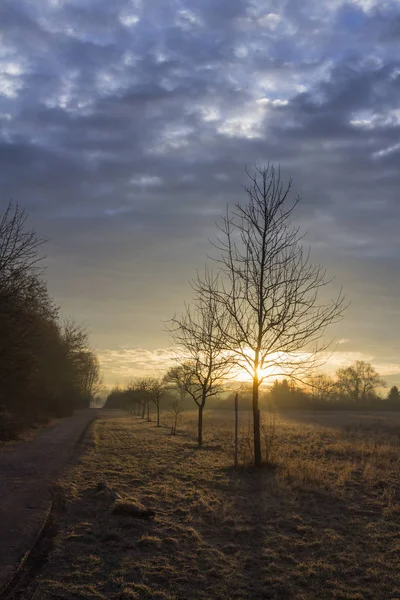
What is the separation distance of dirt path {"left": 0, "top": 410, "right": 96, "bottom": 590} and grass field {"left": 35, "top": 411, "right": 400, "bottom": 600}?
43 cm

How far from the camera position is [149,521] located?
8.20 meters

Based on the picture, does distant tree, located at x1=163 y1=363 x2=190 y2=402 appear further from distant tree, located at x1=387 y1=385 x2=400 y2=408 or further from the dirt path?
distant tree, located at x1=387 y1=385 x2=400 y2=408

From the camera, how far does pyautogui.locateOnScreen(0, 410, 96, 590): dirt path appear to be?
6.63m

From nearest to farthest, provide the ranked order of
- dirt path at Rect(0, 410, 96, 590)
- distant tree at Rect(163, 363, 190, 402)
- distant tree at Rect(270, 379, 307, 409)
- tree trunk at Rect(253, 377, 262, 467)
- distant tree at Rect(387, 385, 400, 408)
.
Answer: dirt path at Rect(0, 410, 96, 590)
tree trunk at Rect(253, 377, 262, 467)
distant tree at Rect(163, 363, 190, 402)
distant tree at Rect(270, 379, 307, 409)
distant tree at Rect(387, 385, 400, 408)

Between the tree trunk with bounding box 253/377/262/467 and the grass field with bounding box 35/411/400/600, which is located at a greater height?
the tree trunk with bounding box 253/377/262/467

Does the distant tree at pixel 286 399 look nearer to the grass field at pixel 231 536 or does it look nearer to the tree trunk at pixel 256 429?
the tree trunk at pixel 256 429

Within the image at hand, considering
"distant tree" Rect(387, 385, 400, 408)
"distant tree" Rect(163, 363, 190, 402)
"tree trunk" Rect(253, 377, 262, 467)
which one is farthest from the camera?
"distant tree" Rect(387, 385, 400, 408)

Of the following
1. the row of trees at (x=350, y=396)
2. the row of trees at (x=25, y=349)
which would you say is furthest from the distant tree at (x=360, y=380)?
the row of trees at (x=25, y=349)

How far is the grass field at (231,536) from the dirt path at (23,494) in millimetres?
428

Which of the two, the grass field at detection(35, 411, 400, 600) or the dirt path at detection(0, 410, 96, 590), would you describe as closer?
the grass field at detection(35, 411, 400, 600)

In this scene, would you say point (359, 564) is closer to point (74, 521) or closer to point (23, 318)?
point (74, 521)

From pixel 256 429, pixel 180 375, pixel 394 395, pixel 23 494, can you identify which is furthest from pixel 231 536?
pixel 394 395

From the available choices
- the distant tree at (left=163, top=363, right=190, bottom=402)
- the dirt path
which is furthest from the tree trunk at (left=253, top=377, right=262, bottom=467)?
the distant tree at (left=163, top=363, right=190, bottom=402)

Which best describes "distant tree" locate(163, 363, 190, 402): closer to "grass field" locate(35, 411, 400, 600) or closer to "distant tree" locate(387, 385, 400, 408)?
"grass field" locate(35, 411, 400, 600)
